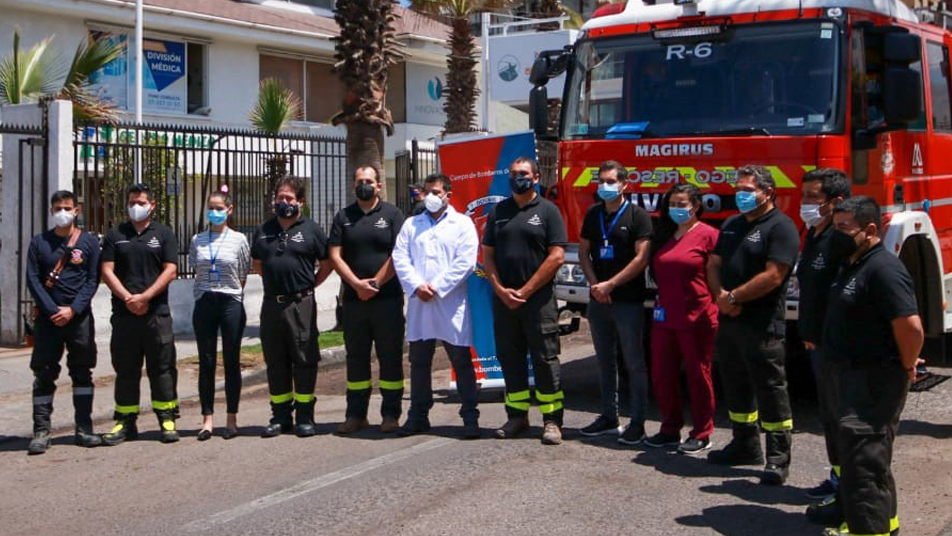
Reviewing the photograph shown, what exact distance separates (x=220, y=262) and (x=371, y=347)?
4.31 ft

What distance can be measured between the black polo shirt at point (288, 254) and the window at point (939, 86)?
538 cm

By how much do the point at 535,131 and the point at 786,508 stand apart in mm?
4586

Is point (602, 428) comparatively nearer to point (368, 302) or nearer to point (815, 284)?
point (368, 302)

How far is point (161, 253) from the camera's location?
339 inches

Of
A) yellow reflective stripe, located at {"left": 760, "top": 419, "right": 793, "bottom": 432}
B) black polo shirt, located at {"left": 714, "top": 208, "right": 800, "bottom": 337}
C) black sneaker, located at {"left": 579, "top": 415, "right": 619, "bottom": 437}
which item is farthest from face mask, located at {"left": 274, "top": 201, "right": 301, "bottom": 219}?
yellow reflective stripe, located at {"left": 760, "top": 419, "right": 793, "bottom": 432}

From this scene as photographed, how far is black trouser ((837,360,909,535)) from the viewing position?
5.41 meters

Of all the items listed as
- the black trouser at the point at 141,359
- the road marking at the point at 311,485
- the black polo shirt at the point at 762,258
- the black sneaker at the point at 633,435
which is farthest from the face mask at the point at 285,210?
the black polo shirt at the point at 762,258

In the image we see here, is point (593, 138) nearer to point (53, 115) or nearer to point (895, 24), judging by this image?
point (895, 24)

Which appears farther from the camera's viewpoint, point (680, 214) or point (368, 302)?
point (368, 302)

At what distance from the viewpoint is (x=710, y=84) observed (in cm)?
903

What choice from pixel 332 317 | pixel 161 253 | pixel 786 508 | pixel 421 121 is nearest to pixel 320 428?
pixel 161 253

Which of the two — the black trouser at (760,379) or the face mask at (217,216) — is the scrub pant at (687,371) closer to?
the black trouser at (760,379)

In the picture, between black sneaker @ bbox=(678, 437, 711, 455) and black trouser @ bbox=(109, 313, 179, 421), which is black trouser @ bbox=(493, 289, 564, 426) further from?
black trouser @ bbox=(109, 313, 179, 421)

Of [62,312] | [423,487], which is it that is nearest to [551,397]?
[423,487]
